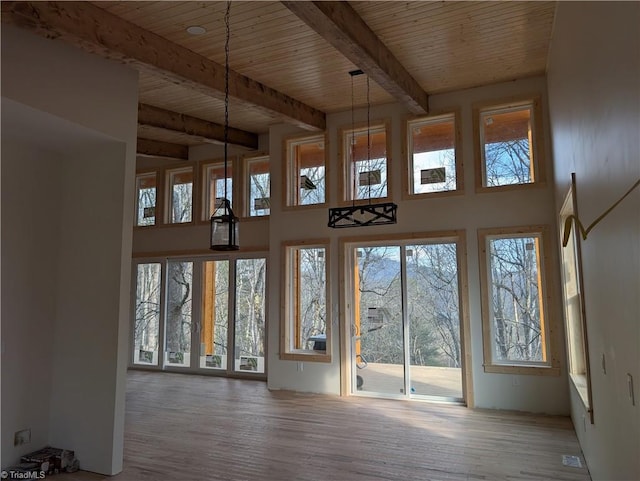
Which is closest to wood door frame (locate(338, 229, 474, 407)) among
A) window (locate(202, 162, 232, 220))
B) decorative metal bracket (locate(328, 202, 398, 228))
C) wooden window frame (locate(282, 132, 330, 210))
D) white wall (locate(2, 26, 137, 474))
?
wooden window frame (locate(282, 132, 330, 210))

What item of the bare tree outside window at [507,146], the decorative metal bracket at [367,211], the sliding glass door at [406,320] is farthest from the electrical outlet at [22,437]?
the bare tree outside window at [507,146]

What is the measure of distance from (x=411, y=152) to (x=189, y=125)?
347 cm

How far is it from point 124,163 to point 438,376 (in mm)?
4773

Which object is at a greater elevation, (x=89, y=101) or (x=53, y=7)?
(x=53, y=7)

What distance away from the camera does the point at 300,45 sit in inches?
197

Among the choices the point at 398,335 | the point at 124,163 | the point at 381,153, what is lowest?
the point at 398,335

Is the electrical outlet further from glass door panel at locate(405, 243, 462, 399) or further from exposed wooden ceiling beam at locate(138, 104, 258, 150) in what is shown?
glass door panel at locate(405, 243, 462, 399)

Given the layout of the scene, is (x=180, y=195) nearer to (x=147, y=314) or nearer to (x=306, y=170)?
(x=147, y=314)

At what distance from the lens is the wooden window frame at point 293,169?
7.28 meters

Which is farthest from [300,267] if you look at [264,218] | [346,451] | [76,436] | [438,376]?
[76,436]

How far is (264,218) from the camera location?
825 centimetres

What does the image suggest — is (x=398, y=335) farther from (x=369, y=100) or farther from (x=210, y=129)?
(x=210, y=129)

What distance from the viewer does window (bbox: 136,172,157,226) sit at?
939 cm

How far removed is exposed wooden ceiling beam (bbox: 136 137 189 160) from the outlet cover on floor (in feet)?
24.5
